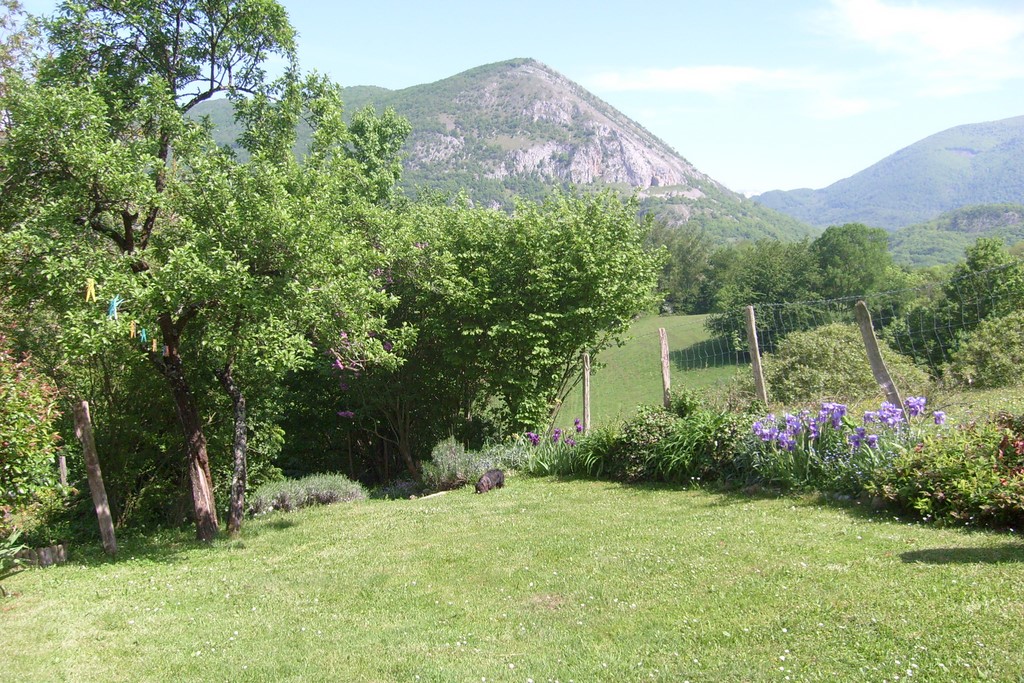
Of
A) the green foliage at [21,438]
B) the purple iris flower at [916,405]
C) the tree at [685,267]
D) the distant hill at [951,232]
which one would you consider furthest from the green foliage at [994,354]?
the distant hill at [951,232]

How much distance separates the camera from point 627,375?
33.7 m

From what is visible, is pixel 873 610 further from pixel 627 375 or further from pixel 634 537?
pixel 627 375

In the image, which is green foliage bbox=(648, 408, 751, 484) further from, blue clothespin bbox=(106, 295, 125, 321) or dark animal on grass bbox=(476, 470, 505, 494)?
blue clothespin bbox=(106, 295, 125, 321)

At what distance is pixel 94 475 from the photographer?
7645 mm

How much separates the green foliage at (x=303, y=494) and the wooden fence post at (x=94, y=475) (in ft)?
8.01

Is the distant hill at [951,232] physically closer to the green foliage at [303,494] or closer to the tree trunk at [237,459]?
the green foliage at [303,494]

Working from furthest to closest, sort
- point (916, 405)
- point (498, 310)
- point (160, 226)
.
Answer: point (498, 310) < point (160, 226) < point (916, 405)

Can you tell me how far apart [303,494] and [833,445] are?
6.83 meters

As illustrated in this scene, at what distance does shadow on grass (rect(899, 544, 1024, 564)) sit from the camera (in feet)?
16.1

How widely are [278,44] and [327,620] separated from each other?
8016 millimetres

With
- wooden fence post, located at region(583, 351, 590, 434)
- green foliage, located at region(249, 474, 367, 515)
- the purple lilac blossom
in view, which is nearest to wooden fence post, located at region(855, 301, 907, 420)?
the purple lilac blossom

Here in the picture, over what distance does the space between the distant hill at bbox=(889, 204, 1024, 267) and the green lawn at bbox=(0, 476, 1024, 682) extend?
126m

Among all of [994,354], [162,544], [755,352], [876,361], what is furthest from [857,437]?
[994,354]

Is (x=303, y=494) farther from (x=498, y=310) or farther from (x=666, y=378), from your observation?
(x=666, y=378)
